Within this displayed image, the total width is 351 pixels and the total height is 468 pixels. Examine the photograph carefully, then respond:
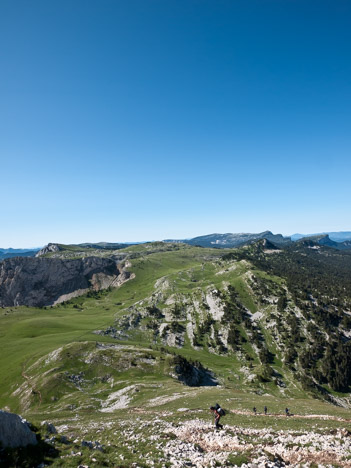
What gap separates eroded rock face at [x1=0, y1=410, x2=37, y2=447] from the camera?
17812mm

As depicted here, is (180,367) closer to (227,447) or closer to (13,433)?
(227,447)

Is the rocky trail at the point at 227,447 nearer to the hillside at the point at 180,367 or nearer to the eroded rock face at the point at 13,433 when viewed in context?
the hillside at the point at 180,367

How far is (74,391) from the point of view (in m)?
75.4

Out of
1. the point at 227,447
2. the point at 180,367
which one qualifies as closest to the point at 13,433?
the point at 227,447

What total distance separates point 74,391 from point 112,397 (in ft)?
55.5

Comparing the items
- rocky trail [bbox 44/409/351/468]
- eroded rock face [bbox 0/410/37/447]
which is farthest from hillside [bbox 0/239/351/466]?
eroded rock face [bbox 0/410/37/447]

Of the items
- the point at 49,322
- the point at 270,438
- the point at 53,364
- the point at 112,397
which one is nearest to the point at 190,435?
the point at 270,438

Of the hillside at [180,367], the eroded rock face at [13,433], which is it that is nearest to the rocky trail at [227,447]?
the hillside at [180,367]

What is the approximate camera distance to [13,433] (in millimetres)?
18469

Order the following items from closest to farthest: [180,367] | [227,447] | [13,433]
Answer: [13,433]
[227,447]
[180,367]

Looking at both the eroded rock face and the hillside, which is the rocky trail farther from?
the eroded rock face

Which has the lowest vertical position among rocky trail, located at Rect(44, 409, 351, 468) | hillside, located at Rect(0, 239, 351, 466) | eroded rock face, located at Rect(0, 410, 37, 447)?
hillside, located at Rect(0, 239, 351, 466)

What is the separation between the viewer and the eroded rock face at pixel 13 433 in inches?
701

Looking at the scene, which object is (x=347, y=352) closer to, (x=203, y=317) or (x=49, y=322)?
(x=203, y=317)
